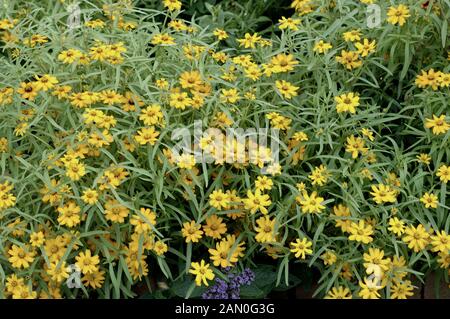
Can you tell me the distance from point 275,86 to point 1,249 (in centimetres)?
99

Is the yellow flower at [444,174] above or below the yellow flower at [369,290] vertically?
above

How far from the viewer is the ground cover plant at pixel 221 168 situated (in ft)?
8.09

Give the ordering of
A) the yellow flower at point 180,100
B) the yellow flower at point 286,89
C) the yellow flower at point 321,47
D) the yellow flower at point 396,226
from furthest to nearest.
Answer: the yellow flower at point 321,47 → the yellow flower at point 286,89 → the yellow flower at point 180,100 → the yellow flower at point 396,226

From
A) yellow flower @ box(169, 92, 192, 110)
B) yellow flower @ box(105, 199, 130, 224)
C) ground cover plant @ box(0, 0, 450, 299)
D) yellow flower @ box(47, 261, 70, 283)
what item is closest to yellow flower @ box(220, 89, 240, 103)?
ground cover plant @ box(0, 0, 450, 299)

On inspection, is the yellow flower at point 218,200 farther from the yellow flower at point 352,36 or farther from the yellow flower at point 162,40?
the yellow flower at point 352,36

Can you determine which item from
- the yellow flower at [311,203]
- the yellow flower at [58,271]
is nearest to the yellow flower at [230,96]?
the yellow flower at [311,203]

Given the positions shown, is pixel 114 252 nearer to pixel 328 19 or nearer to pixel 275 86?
pixel 275 86

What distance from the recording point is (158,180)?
2.50 meters

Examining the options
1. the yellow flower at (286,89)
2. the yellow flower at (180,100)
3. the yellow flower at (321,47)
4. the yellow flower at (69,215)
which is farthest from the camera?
the yellow flower at (321,47)

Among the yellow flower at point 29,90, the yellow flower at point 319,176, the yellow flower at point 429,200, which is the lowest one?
the yellow flower at point 429,200

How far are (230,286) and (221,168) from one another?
35 centimetres

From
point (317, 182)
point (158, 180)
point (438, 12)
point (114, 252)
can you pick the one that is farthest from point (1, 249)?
point (438, 12)

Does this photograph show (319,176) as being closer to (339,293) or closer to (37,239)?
(339,293)

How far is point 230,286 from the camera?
253 cm
